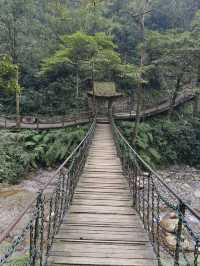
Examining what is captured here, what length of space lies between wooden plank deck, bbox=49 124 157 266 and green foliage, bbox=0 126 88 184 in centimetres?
910

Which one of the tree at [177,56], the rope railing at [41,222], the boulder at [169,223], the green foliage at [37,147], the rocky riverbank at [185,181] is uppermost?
the tree at [177,56]

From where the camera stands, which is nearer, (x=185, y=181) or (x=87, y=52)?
(x=185, y=181)

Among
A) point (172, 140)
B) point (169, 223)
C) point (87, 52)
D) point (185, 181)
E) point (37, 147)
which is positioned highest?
point (87, 52)

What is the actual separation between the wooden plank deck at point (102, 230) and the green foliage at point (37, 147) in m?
9.10

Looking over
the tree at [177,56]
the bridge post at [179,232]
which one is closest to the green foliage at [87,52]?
the tree at [177,56]

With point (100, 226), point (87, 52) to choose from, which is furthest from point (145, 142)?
point (100, 226)

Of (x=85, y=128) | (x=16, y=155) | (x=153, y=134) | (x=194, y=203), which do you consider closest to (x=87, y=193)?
(x=194, y=203)

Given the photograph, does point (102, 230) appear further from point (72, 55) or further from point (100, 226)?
point (72, 55)

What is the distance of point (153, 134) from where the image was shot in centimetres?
2098

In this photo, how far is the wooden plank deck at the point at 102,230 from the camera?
4.12 meters

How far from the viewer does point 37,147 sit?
17750 millimetres

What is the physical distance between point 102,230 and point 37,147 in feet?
43.7

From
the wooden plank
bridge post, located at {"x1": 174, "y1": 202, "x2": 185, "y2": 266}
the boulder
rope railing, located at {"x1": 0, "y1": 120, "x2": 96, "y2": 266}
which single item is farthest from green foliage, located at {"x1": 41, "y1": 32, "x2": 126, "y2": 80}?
bridge post, located at {"x1": 174, "y1": 202, "x2": 185, "y2": 266}

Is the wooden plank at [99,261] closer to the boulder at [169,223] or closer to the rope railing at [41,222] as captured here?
the rope railing at [41,222]
